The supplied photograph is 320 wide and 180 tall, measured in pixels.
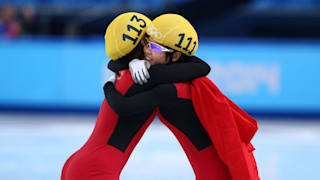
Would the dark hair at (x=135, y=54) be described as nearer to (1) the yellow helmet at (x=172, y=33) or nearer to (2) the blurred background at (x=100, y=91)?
(1) the yellow helmet at (x=172, y=33)

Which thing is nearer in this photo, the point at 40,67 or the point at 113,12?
the point at 40,67

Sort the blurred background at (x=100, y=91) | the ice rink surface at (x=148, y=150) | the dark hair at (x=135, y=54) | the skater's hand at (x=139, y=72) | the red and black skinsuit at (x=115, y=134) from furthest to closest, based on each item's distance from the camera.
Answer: the blurred background at (x=100, y=91)
the ice rink surface at (x=148, y=150)
the dark hair at (x=135, y=54)
the red and black skinsuit at (x=115, y=134)
the skater's hand at (x=139, y=72)

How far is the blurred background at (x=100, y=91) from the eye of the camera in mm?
4707

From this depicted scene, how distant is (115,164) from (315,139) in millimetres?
4253

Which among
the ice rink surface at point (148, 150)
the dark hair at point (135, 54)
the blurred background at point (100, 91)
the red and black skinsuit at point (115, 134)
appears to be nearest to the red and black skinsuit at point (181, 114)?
the red and black skinsuit at point (115, 134)

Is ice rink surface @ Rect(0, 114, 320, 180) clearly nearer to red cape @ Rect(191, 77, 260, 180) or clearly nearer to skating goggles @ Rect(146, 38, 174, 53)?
red cape @ Rect(191, 77, 260, 180)

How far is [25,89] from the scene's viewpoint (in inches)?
310

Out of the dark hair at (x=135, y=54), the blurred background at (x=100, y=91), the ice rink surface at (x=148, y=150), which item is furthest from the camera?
the blurred background at (x=100, y=91)

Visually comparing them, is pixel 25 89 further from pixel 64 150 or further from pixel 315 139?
pixel 315 139

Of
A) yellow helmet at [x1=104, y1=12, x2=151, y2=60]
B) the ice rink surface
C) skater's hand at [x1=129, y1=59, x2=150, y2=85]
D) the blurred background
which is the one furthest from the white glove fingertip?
the blurred background

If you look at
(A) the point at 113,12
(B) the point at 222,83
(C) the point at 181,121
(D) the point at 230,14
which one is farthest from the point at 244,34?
(C) the point at 181,121

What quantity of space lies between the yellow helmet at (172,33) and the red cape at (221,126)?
189 millimetres

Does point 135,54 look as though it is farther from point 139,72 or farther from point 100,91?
point 100,91

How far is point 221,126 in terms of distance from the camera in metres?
2.10
